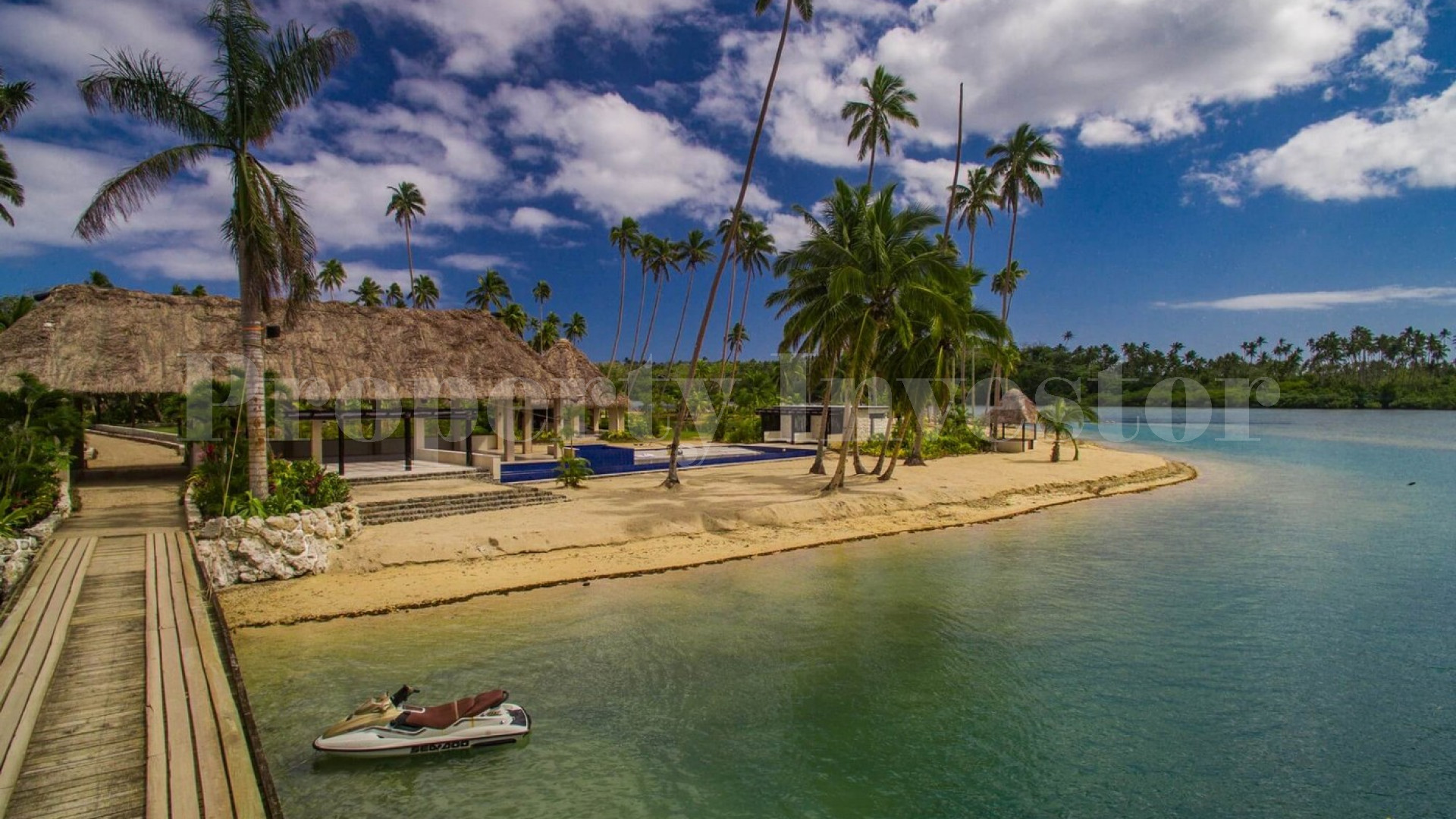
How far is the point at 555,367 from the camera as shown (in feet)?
94.1

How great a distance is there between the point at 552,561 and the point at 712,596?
3578 mm

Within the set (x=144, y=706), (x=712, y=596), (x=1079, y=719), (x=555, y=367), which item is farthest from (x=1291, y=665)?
(x=555, y=367)

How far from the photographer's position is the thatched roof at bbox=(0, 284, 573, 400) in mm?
16531

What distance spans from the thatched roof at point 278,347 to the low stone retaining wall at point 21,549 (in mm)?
5612

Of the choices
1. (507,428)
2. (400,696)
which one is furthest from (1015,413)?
(400,696)

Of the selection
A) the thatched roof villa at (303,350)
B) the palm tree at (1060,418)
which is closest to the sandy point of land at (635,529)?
the palm tree at (1060,418)

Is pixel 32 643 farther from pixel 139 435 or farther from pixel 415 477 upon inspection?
pixel 139 435

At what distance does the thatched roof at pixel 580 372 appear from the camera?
89.0 feet

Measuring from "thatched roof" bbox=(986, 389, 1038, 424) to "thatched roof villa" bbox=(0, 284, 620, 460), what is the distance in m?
24.3

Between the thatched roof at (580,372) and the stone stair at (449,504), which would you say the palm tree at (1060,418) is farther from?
the stone stair at (449,504)

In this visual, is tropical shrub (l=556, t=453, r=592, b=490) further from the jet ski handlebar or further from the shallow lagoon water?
the jet ski handlebar

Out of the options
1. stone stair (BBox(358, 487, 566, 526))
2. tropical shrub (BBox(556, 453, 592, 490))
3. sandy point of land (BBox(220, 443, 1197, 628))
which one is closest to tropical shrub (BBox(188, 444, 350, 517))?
stone stair (BBox(358, 487, 566, 526))

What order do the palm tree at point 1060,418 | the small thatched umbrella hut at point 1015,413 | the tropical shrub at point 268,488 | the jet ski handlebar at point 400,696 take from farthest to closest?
the small thatched umbrella hut at point 1015,413, the palm tree at point 1060,418, the tropical shrub at point 268,488, the jet ski handlebar at point 400,696

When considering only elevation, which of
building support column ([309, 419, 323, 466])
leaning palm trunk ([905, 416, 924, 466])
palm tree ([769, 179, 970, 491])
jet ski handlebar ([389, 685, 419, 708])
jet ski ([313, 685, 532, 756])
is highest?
palm tree ([769, 179, 970, 491])
